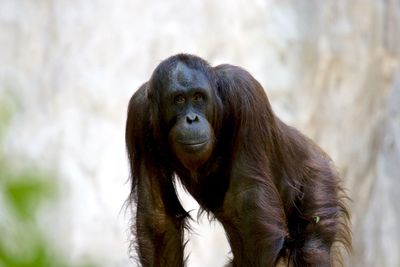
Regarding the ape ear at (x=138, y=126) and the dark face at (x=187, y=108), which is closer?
the dark face at (x=187, y=108)

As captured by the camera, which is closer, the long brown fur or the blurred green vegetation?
the blurred green vegetation

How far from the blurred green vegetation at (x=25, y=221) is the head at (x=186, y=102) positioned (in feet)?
9.21

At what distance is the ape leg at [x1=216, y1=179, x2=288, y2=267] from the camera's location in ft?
12.6

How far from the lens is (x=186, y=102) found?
377 cm

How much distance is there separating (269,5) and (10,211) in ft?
25.3

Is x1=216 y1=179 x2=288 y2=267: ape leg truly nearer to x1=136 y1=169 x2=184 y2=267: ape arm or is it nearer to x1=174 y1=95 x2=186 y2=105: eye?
x1=136 y1=169 x2=184 y2=267: ape arm

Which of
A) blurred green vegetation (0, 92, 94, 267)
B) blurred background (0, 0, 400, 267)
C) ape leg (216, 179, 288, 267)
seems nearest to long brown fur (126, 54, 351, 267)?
ape leg (216, 179, 288, 267)

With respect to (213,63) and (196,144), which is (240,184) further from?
(213,63)

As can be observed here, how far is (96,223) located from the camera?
7.98 metres

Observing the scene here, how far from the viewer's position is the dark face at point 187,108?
3.67 m

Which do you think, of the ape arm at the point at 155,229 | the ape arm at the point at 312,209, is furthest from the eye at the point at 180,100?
the ape arm at the point at 312,209

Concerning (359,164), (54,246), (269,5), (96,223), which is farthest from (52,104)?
(54,246)

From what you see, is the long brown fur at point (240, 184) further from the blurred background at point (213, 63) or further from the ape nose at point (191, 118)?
the blurred background at point (213, 63)

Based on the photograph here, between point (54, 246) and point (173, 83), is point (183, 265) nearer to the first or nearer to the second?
point (173, 83)
